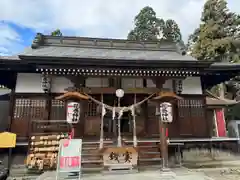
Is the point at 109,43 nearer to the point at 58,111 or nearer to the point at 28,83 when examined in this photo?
the point at 28,83

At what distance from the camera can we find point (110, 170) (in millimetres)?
6238

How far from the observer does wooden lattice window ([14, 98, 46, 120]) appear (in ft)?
26.3

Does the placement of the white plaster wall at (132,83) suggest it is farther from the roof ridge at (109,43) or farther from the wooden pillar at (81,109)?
the roof ridge at (109,43)

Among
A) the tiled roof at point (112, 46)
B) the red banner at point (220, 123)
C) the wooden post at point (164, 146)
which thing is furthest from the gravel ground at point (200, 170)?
the red banner at point (220, 123)

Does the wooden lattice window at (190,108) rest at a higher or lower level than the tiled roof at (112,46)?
lower

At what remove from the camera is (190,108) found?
9062mm

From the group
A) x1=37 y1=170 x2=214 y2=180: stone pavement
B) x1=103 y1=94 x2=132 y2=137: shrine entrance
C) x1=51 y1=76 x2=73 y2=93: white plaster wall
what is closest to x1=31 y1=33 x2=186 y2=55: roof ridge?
x1=51 y1=76 x2=73 y2=93: white plaster wall

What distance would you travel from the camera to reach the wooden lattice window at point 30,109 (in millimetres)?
8008

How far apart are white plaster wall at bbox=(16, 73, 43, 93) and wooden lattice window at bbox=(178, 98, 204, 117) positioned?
696cm

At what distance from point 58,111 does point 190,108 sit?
660 cm

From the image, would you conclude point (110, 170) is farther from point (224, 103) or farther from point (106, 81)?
point (224, 103)

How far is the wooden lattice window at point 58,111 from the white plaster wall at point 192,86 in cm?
614

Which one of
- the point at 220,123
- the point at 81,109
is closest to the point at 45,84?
the point at 81,109

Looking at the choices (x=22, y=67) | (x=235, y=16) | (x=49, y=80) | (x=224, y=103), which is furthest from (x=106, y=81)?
(x=235, y=16)
